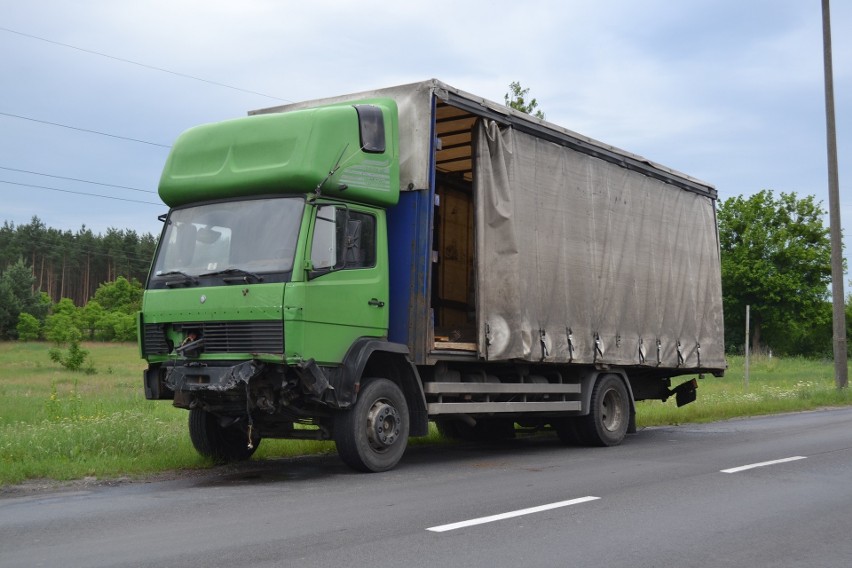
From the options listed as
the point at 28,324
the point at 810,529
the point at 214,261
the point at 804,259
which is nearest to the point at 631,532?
the point at 810,529

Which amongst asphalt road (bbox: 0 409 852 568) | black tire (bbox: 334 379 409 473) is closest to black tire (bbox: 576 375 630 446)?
asphalt road (bbox: 0 409 852 568)

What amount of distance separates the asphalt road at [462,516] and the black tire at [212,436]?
0.36 m

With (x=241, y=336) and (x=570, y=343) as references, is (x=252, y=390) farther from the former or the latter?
(x=570, y=343)

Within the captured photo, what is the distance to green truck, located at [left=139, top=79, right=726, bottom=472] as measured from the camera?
29.7ft

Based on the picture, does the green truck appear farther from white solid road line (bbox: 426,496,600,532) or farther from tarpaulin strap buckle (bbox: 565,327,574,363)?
white solid road line (bbox: 426,496,600,532)

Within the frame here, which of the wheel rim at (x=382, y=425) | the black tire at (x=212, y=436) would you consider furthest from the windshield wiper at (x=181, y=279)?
the wheel rim at (x=382, y=425)

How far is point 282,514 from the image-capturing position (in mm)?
7082

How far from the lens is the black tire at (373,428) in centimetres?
939

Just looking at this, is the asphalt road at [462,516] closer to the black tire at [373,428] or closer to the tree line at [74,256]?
the black tire at [373,428]

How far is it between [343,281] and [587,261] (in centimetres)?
468

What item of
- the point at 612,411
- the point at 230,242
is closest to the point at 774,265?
the point at 612,411

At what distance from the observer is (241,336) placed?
8.94 metres

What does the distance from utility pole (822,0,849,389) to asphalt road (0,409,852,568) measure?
14.5 metres

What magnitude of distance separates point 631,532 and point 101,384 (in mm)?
36404
